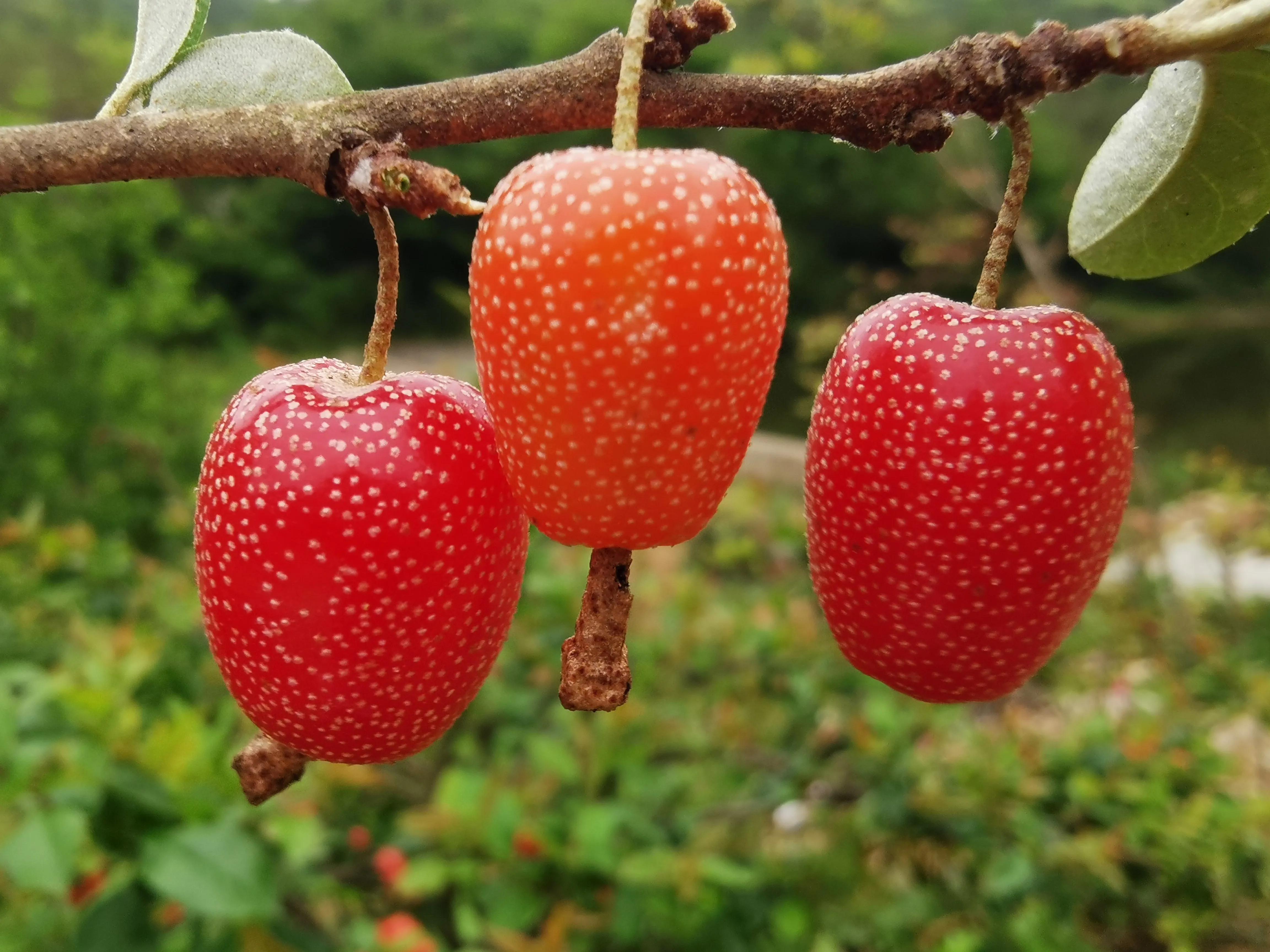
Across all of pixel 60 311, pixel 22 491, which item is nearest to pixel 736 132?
pixel 60 311

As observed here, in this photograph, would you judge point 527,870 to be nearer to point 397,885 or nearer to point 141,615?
point 397,885

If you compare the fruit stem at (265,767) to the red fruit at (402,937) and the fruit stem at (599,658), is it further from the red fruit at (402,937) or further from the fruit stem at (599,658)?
the red fruit at (402,937)

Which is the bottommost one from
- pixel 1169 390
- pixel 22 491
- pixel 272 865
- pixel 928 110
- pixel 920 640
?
pixel 1169 390

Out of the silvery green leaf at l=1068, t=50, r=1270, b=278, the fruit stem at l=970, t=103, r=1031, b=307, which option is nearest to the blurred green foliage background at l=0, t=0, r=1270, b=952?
the silvery green leaf at l=1068, t=50, r=1270, b=278

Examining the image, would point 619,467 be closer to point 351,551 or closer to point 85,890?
point 351,551

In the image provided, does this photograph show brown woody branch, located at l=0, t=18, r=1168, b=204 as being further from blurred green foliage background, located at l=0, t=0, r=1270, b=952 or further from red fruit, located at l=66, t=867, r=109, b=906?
red fruit, located at l=66, t=867, r=109, b=906

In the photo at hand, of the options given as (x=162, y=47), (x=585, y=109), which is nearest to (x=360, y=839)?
(x=162, y=47)
